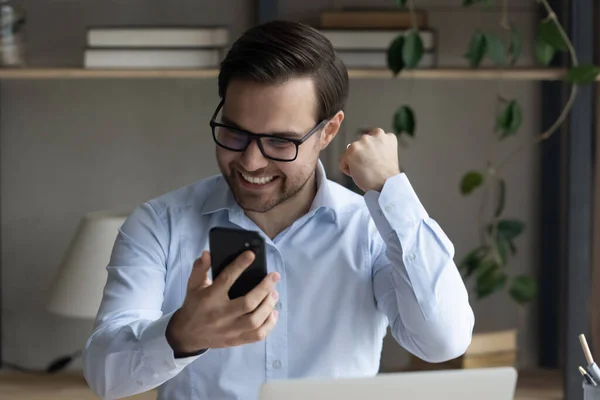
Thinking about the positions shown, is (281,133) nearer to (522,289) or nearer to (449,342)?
(449,342)

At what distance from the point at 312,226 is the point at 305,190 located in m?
0.07

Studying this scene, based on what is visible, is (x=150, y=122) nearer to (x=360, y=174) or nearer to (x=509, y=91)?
(x=509, y=91)

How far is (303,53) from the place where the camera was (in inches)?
66.9

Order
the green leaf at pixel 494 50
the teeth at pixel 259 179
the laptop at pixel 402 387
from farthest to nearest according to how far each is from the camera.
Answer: the green leaf at pixel 494 50 → the teeth at pixel 259 179 → the laptop at pixel 402 387

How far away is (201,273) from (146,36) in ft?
4.32

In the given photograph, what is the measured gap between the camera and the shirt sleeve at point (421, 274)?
5.37ft

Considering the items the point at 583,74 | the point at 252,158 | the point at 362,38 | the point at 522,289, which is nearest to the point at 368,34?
the point at 362,38

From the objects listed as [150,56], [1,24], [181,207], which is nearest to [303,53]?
[181,207]

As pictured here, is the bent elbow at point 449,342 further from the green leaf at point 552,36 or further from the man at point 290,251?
the green leaf at point 552,36

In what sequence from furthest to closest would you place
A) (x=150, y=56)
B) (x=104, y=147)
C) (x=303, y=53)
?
(x=104, y=147) → (x=150, y=56) → (x=303, y=53)

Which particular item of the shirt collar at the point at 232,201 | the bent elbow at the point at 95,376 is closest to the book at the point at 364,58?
the shirt collar at the point at 232,201

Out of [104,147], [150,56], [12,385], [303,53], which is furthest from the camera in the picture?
[104,147]

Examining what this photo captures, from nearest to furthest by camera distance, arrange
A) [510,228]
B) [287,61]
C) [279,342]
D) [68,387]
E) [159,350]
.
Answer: [159,350] → [287,61] → [279,342] → [68,387] → [510,228]

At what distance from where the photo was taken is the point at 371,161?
67.4 inches
